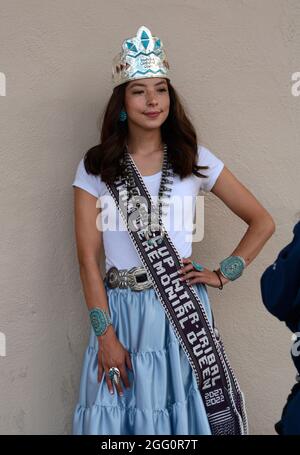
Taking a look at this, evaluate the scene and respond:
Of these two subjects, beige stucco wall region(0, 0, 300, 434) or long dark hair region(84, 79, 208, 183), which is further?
beige stucco wall region(0, 0, 300, 434)

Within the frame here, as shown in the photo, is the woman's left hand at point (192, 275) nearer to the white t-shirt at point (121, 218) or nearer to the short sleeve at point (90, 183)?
the white t-shirt at point (121, 218)

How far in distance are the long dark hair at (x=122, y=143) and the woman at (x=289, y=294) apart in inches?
32.2

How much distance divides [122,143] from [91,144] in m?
0.31

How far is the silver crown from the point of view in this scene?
2301 mm

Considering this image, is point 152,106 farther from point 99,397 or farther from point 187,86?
point 99,397

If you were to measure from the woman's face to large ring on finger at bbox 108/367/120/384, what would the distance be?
2.60 ft

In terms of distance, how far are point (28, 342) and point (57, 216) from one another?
48 centimetres

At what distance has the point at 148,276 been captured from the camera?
90.9 inches

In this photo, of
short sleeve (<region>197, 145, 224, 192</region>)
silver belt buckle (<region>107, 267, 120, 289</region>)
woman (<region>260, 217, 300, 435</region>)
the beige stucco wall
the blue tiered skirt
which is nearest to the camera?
woman (<region>260, 217, 300, 435</region>)

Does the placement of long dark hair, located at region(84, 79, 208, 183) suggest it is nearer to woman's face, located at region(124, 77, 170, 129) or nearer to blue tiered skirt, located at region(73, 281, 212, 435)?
woman's face, located at region(124, 77, 170, 129)

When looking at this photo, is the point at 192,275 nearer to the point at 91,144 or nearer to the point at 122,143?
the point at 122,143

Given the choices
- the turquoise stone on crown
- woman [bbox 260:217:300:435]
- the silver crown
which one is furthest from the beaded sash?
woman [bbox 260:217:300:435]

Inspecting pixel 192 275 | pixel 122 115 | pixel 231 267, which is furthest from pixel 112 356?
pixel 122 115
